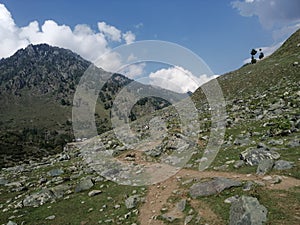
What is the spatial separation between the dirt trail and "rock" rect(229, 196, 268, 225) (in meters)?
0.88

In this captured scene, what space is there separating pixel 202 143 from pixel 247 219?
52.4 feet

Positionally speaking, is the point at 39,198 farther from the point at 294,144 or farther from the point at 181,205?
the point at 294,144

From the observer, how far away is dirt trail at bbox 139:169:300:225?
47.9 ft

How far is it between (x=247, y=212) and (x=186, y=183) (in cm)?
630

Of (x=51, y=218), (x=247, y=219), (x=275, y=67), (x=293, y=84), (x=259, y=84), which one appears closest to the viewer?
(x=247, y=219)

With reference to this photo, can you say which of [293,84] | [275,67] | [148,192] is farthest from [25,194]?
[275,67]

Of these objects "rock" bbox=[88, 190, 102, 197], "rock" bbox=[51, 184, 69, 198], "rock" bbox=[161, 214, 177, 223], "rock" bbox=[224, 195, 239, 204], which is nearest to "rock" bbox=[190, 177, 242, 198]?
"rock" bbox=[224, 195, 239, 204]

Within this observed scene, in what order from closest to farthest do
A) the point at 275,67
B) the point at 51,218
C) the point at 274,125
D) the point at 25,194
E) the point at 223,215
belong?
the point at 223,215 → the point at 51,218 → the point at 25,194 → the point at 274,125 → the point at 275,67

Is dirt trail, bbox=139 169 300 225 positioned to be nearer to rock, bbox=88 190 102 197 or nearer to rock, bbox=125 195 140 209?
rock, bbox=125 195 140 209

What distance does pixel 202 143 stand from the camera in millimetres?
27828

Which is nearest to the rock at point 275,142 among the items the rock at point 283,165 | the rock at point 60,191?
the rock at point 283,165

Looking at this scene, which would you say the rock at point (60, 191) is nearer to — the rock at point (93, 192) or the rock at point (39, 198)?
the rock at point (39, 198)

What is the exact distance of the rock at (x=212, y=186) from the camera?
15750 mm

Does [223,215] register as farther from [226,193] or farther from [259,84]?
[259,84]
